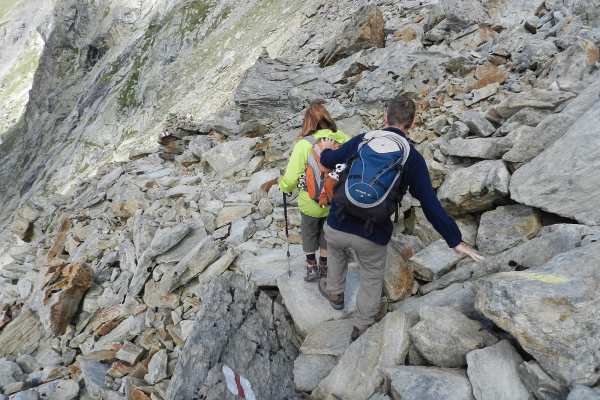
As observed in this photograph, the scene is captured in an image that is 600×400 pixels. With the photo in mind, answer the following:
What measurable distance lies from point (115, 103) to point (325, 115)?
231 feet

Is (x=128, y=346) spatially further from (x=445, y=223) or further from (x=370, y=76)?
(x=370, y=76)

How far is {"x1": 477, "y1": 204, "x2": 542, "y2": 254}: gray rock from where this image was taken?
17.4 ft

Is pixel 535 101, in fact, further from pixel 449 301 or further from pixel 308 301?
pixel 308 301

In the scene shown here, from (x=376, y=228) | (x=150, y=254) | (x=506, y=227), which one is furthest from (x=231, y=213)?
(x=506, y=227)

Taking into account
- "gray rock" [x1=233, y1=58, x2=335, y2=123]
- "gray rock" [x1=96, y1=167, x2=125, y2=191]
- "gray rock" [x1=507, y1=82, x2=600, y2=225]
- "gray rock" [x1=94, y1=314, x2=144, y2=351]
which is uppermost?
"gray rock" [x1=94, y1=314, x2=144, y2=351]

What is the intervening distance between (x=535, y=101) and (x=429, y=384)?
655cm

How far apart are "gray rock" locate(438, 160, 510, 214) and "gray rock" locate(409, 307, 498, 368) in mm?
2885

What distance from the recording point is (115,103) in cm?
6291

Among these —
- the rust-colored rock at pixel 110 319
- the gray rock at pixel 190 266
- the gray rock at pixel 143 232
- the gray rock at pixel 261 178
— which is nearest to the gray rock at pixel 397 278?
the gray rock at pixel 190 266

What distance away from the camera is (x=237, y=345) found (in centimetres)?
483

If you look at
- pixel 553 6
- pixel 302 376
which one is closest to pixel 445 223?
pixel 302 376

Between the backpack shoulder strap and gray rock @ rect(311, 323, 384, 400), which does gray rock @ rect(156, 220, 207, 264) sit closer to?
the backpack shoulder strap

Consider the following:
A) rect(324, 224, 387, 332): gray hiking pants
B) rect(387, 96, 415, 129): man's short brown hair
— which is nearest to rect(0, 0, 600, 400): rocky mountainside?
rect(324, 224, 387, 332): gray hiking pants

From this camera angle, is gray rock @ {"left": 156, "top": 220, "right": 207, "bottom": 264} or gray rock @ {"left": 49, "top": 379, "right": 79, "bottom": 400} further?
gray rock @ {"left": 156, "top": 220, "right": 207, "bottom": 264}
